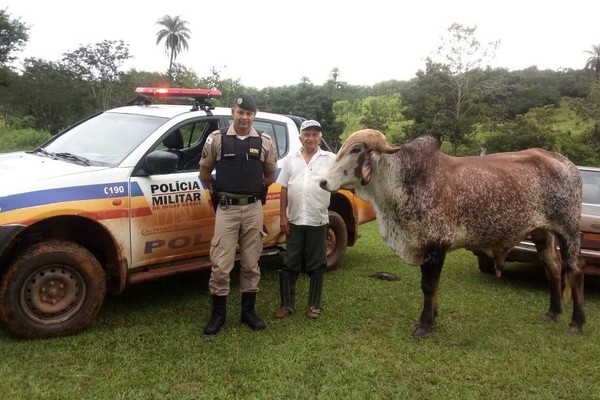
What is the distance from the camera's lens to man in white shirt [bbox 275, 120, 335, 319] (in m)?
4.70

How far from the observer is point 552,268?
5.07 m

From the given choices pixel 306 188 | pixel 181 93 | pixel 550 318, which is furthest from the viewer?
pixel 181 93

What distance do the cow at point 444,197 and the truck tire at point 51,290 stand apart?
208cm

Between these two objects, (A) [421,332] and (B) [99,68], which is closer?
(A) [421,332]

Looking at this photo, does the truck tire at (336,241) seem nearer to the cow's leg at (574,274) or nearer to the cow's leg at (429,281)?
the cow's leg at (429,281)

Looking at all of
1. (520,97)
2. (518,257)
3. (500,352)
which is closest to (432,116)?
(520,97)

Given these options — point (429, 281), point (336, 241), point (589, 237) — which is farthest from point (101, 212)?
point (589, 237)

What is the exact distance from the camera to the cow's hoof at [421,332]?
4.44 m

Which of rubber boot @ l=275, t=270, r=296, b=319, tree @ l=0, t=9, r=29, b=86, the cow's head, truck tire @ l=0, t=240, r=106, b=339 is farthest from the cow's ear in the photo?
tree @ l=0, t=9, r=29, b=86

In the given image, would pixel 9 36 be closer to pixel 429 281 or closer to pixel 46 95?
pixel 46 95

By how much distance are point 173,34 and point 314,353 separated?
60348 mm

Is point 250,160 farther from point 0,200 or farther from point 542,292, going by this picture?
point 542,292

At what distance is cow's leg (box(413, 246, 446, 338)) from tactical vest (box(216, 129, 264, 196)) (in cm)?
162

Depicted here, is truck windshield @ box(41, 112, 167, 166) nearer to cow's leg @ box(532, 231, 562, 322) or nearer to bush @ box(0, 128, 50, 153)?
cow's leg @ box(532, 231, 562, 322)
